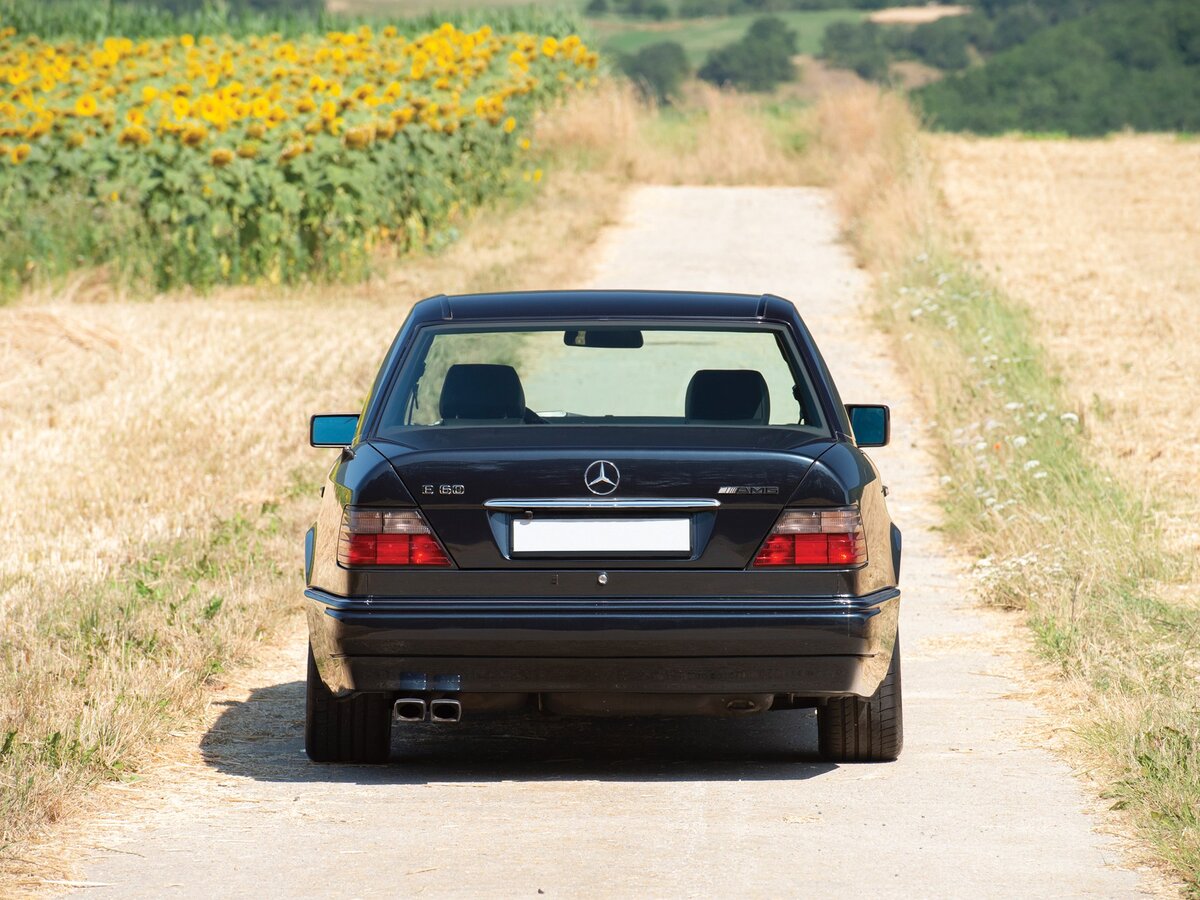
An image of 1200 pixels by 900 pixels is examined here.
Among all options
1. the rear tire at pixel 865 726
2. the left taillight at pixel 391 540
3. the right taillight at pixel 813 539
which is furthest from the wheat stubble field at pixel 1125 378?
the left taillight at pixel 391 540

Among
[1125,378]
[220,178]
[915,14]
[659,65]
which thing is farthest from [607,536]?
[915,14]

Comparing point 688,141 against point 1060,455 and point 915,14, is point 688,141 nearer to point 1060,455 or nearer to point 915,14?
point 1060,455

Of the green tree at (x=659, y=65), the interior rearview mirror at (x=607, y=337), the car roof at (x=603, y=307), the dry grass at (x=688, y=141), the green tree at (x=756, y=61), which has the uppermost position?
the car roof at (x=603, y=307)

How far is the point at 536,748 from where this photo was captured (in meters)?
6.65

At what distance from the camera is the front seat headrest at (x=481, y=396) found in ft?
21.0

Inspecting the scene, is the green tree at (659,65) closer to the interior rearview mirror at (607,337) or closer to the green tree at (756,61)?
the green tree at (756,61)

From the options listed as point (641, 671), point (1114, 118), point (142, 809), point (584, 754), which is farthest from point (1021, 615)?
point (1114, 118)

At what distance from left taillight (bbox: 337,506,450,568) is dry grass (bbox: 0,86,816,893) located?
3.37 feet

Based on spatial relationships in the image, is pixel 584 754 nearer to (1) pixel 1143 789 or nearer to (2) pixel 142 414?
(1) pixel 1143 789

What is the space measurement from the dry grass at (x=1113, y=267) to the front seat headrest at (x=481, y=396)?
4.32m

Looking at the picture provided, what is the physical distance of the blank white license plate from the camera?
569 centimetres

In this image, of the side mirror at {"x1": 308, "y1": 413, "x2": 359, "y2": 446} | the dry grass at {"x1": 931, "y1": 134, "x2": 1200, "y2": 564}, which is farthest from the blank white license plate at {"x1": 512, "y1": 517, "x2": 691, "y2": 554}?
the dry grass at {"x1": 931, "y1": 134, "x2": 1200, "y2": 564}

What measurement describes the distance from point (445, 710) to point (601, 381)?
10.2m

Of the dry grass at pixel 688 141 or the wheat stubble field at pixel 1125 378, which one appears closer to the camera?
the wheat stubble field at pixel 1125 378
